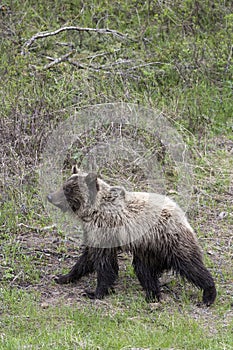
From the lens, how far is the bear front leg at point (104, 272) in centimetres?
665

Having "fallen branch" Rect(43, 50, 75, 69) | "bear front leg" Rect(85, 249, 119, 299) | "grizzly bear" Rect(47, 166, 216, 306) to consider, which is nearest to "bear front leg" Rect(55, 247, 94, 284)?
"grizzly bear" Rect(47, 166, 216, 306)

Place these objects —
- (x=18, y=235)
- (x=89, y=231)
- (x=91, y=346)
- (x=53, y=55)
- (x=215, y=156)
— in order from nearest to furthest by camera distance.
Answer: (x=91, y=346)
(x=89, y=231)
(x=18, y=235)
(x=215, y=156)
(x=53, y=55)

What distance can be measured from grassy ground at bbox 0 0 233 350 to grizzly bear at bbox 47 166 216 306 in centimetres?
23

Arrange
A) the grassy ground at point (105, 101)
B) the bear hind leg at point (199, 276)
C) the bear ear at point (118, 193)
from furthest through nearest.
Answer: the bear ear at point (118, 193) < the bear hind leg at point (199, 276) < the grassy ground at point (105, 101)

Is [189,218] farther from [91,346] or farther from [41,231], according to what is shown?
[91,346]

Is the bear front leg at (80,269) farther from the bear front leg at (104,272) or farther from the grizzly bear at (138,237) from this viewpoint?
the bear front leg at (104,272)

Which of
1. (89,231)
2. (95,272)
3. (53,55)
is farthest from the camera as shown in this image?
(53,55)

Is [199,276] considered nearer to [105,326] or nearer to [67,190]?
[105,326]

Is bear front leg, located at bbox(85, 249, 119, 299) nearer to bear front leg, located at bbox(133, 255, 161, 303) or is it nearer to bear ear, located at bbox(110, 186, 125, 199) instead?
bear front leg, located at bbox(133, 255, 161, 303)

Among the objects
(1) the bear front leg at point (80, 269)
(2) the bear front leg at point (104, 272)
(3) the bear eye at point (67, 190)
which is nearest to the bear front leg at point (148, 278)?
(2) the bear front leg at point (104, 272)

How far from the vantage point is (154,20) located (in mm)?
12336

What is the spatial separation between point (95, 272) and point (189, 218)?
1772 millimetres

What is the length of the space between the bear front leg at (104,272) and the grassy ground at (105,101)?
91mm

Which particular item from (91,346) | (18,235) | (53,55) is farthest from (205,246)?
(53,55)
